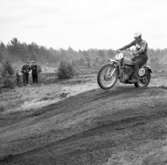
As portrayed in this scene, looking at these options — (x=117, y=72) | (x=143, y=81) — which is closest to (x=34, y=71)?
(x=143, y=81)

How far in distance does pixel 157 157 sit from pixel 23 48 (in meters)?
61.3

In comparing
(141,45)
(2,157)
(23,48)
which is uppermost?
(23,48)

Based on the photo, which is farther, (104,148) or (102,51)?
(102,51)

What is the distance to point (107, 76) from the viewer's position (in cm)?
1123

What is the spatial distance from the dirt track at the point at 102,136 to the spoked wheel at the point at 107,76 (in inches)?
28.5

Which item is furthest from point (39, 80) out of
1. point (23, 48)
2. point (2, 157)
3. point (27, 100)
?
point (23, 48)

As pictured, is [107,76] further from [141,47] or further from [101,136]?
[101,136]

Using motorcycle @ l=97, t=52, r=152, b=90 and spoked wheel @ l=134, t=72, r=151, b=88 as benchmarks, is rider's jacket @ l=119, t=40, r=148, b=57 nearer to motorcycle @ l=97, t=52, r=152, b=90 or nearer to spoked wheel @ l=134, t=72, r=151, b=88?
motorcycle @ l=97, t=52, r=152, b=90

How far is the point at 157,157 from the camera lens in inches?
224

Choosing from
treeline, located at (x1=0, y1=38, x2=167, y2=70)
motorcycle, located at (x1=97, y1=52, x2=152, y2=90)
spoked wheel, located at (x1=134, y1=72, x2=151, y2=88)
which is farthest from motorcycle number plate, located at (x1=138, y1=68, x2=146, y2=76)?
treeline, located at (x1=0, y1=38, x2=167, y2=70)

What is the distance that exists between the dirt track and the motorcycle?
0.78 meters

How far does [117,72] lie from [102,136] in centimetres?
455

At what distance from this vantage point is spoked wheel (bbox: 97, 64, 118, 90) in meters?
11.1

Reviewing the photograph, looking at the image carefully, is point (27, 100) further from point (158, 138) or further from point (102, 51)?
point (102, 51)
